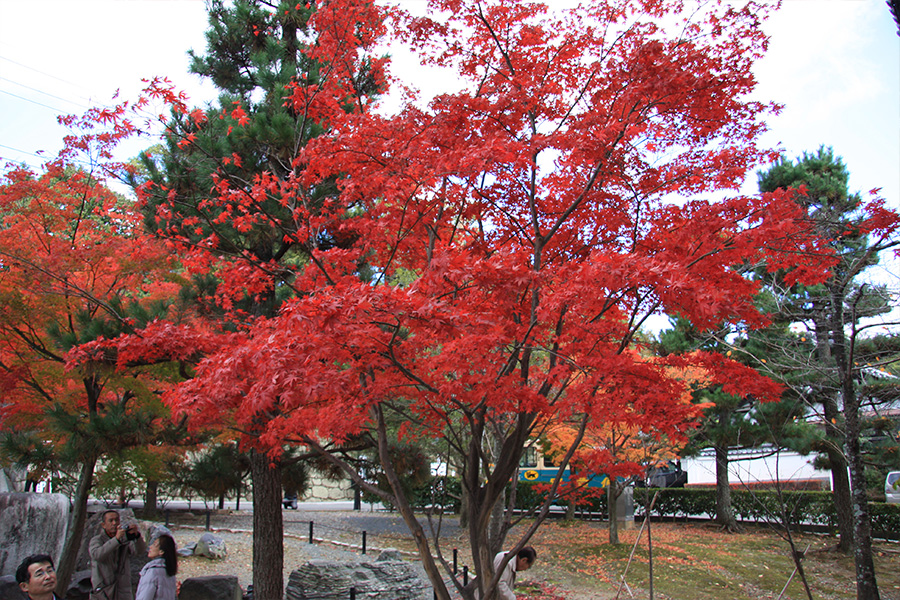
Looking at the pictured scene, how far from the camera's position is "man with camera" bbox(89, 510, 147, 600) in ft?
17.6

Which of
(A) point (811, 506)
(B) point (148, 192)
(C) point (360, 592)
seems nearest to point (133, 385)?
(B) point (148, 192)

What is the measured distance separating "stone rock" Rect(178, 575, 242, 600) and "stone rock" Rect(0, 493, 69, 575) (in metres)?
1.64

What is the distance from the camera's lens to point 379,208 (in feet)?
20.1

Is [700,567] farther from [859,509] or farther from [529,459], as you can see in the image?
[529,459]

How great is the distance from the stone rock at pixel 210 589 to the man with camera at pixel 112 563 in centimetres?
246

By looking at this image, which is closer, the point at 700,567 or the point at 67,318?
the point at 67,318

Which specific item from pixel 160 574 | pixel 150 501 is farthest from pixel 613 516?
pixel 150 501

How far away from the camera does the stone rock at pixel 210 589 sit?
7719 mm

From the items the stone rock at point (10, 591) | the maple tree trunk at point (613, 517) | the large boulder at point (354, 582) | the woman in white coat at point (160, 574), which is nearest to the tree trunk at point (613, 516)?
the maple tree trunk at point (613, 517)

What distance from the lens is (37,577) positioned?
3.28 meters

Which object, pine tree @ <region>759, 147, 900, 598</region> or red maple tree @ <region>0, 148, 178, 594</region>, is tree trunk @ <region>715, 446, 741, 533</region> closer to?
pine tree @ <region>759, 147, 900, 598</region>

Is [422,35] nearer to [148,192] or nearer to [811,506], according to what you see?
[148,192]

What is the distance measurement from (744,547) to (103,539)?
1465 centimetres

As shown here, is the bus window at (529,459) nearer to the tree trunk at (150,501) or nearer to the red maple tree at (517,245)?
the tree trunk at (150,501)
